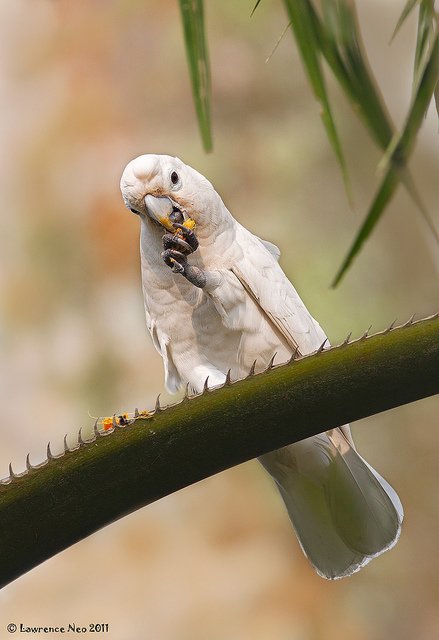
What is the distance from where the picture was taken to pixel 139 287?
160 inches

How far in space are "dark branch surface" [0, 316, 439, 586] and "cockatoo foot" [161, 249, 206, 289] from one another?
0.77 m

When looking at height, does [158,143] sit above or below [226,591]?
above

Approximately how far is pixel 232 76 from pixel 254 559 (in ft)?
8.22

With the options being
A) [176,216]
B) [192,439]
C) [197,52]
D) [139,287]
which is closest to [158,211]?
[176,216]

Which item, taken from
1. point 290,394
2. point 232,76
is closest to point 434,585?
point 232,76

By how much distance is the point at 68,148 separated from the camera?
4227 millimetres

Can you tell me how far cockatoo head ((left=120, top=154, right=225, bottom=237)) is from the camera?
5.47ft

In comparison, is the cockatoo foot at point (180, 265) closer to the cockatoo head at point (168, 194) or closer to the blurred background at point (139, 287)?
the cockatoo head at point (168, 194)

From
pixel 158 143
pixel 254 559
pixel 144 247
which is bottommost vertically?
pixel 254 559

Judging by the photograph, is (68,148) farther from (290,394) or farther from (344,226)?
(290,394)

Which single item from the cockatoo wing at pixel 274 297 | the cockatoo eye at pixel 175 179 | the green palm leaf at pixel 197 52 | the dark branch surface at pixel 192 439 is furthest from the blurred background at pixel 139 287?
the green palm leaf at pixel 197 52

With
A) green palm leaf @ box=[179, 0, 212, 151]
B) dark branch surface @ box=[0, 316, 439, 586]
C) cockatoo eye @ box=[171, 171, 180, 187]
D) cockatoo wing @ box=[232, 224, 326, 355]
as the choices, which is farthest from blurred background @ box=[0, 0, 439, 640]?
green palm leaf @ box=[179, 0, 212, 151]

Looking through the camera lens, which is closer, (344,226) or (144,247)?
(144,247)

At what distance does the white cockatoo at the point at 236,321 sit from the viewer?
65.1 inches
